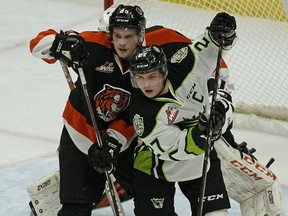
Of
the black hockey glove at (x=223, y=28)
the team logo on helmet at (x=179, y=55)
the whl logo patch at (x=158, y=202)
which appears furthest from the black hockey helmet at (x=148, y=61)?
the whl logo patch at (x=158, y=202)

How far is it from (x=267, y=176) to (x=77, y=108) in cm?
86

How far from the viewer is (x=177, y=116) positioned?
3.66 m

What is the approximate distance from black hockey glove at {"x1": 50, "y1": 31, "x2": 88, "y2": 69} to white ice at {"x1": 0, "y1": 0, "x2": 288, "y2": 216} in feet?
3.65

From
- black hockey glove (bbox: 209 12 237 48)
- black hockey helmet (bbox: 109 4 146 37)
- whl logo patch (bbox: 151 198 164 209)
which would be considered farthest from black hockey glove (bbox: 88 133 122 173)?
black hockey glove (bbox: 209 12 237 48)

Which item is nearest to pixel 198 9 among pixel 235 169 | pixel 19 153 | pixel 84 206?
pixel 19 153

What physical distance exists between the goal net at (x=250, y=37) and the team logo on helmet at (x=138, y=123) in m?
2.13

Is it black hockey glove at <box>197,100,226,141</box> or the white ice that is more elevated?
black hockey glove at <box>197,100,226,141</box>

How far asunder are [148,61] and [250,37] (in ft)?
9.16

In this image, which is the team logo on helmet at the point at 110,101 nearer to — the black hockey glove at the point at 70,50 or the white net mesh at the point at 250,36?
the black hockey glove at the point at 70,50

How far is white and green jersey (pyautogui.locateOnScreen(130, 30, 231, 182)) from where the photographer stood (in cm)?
361

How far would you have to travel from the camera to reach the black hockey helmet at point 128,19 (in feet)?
12.2

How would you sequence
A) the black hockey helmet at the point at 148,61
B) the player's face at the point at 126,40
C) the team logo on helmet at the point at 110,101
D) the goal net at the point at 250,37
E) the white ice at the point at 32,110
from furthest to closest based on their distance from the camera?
1. the goal net at the point at 250,37
2. the white ice at the point at 32,110
3. the team logo on helmet at the point at 110,101
4. the player's face at the point at 126,40
5. the black hockey helmet at the point at 148,61

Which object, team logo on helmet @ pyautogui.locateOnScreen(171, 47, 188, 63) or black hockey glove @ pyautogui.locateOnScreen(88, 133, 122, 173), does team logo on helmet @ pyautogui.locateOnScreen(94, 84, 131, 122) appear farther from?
team logo on helmet @ pyautogui.locateOnScreen(171, 47, 188, 63)

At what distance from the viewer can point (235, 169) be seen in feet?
13.9
